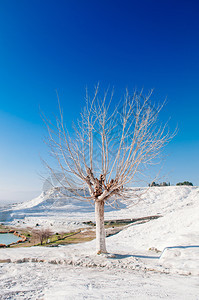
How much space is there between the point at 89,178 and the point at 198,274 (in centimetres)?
547

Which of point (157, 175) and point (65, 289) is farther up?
point (157, 175)

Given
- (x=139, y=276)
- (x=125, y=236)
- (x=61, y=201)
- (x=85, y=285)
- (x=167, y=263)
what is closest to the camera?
(x=85, y=285)

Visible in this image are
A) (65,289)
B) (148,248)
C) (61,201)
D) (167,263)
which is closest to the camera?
(65,289)

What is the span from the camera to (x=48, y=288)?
4.75 meters

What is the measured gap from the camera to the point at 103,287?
487 centimetres

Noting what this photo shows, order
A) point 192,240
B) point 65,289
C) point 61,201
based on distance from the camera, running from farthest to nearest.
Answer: point 61,201, point 192,240, point 65,289

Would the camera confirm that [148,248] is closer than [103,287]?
No

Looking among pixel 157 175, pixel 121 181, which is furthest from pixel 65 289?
pixel 157 175

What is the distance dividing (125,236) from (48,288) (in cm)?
1240

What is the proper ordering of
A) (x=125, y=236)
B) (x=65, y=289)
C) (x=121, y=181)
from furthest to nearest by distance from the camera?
(x=125, y=236)
(x=121, y=181)
(x=65, y=289)

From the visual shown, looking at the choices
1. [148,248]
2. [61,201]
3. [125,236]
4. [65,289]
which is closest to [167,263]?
[65,289]

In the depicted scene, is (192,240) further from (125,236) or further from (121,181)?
(125,236)

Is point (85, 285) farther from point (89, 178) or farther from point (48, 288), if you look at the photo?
point (89, 178)

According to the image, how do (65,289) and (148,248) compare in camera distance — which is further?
(148,248)
